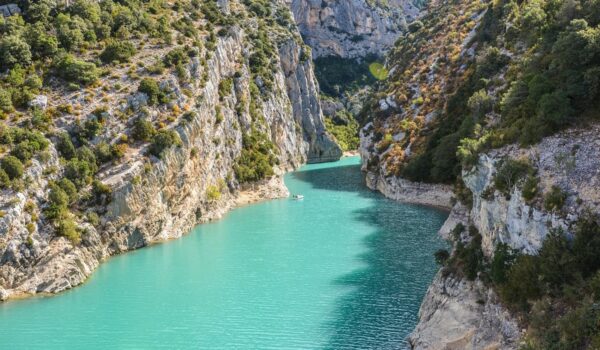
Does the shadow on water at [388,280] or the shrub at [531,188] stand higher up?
the shrub at [531,188]

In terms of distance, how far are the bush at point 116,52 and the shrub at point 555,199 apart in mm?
51032

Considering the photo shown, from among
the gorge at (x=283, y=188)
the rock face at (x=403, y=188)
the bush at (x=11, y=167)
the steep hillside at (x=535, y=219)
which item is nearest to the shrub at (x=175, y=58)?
the gorge at (x=283, y=188)

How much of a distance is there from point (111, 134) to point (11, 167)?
12.2 m

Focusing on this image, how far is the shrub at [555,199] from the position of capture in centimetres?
2441

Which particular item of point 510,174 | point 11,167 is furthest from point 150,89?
point 510,174

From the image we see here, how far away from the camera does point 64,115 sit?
51344mm

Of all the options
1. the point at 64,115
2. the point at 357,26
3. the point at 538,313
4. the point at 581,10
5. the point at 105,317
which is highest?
the point at 357,26

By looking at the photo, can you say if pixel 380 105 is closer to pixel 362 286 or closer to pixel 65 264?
pixel 362 286

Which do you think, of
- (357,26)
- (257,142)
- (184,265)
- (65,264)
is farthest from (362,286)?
(357,26)

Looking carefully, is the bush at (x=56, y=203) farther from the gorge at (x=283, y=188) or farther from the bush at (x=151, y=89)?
the bush at (x=151, y=89)

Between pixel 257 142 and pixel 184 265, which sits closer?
pixel 184 265

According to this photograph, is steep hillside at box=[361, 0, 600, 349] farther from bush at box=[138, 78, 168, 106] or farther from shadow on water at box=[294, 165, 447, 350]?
bush at box=[138, 78, 168, 106]

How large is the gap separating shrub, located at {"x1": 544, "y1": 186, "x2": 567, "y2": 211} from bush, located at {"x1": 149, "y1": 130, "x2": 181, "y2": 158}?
4073cm

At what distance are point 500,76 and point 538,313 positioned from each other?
43738 millimetres
